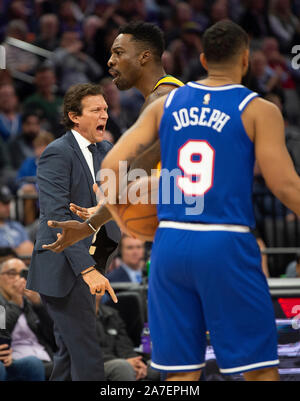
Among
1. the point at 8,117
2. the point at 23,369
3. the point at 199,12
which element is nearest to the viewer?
the point at 23,369

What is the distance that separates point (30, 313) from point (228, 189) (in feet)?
11.4

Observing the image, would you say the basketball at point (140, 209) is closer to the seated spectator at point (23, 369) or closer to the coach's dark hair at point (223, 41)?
the coach's dark hair at point (223, 41)

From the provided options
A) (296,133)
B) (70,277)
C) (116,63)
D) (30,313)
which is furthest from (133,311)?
(296,133)

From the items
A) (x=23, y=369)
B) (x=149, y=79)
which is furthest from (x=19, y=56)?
(x=149, y=79)

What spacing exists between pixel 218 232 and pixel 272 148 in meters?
0.40

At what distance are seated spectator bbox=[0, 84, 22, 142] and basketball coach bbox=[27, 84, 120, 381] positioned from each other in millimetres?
5229

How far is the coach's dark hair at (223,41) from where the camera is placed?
316 centimetres

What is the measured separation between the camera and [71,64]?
1055cm

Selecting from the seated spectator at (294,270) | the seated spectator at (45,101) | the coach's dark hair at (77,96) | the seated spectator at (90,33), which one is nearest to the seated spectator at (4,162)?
the seated spectator at (45,101)

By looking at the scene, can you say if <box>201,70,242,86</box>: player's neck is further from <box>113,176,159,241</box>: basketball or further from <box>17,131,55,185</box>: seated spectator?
<box>17,131,55,185</box>: seated spectator

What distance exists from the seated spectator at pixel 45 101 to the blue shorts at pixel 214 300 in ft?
22.7

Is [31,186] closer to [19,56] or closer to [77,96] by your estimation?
[19,56]

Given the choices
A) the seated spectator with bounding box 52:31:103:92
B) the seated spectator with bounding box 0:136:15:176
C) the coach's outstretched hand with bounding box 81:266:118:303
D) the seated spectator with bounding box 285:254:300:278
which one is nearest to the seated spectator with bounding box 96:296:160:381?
the seated spectator with bounding box 285:254:300:278
